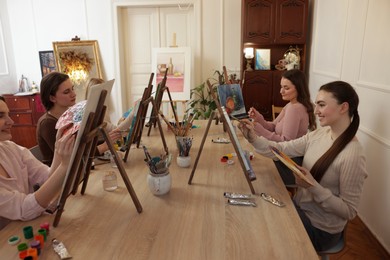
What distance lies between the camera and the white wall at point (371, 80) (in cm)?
212

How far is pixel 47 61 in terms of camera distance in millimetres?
5160

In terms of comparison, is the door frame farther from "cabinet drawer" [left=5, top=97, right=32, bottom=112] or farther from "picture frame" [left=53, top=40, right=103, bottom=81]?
"cabinet drawer" [left=5, top=97, right=32, bottom=112]

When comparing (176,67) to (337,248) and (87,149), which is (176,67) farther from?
(337,248)

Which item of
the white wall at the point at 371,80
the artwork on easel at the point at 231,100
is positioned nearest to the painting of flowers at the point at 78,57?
the artwork on easel at the point at 231,100

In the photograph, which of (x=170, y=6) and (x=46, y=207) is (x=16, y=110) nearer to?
(x=170, y=6)

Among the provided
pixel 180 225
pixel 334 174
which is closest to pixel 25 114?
pixel 180 225

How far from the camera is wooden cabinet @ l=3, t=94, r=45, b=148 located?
4930 millimetres

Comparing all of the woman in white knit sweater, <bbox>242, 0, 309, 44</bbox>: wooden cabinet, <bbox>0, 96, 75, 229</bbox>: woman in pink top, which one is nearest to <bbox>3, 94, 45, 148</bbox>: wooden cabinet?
<bbox>242, 0, 309, 44</bbox>: wooden cabinet

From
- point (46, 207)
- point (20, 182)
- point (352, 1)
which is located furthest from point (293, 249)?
point (352, 1)

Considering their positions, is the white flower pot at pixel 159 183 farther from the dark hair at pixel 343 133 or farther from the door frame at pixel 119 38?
the door frame at pixel 119 38

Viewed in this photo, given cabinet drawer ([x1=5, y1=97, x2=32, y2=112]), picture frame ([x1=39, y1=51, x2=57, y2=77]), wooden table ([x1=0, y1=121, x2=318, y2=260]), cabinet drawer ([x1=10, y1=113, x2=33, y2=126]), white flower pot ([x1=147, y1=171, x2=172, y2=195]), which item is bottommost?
cabinet drawer ([x1=10, y1=113, x2=33, y2=126])

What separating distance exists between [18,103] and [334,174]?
5.07m

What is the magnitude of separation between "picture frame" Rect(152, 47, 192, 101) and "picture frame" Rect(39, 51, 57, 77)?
1882 mm

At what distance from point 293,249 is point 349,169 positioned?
2.04 feet
